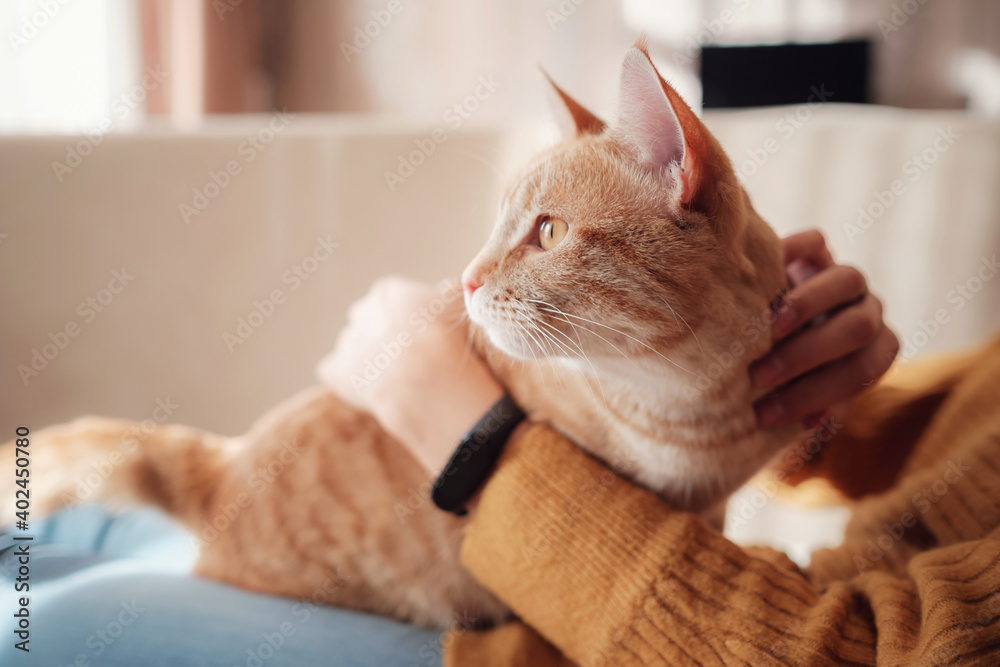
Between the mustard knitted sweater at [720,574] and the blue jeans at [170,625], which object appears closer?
the mustard knitted sweater at [720,574]

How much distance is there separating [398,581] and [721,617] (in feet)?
1.60

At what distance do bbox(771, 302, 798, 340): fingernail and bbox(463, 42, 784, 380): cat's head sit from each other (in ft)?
0.13

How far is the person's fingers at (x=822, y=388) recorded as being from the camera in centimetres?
74

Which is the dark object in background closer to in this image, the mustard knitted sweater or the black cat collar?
the mustard knitted sweater

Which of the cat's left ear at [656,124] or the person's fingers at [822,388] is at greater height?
the cat's left ear at [656,124]

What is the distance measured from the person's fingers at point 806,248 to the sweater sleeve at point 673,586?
1.02 feet

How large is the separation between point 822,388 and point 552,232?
39 cm

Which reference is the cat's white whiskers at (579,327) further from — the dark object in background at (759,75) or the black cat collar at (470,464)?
the dark object in background at (759,75)

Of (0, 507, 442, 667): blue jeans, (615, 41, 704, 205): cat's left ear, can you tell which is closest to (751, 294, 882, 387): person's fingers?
(615, 41, 704, 205): cat's left ear

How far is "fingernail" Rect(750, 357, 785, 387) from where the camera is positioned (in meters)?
0.71

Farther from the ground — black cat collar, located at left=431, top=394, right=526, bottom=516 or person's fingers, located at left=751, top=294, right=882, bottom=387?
person's fingers, located at left=751, top=294, right=882, bottom=387

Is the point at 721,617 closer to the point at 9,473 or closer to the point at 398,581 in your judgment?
the point at 398,581

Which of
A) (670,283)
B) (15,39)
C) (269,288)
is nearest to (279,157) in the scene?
(269,288)

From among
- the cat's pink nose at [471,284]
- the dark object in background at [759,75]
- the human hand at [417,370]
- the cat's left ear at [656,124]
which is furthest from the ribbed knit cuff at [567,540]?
the dark object in background at [759,75]
